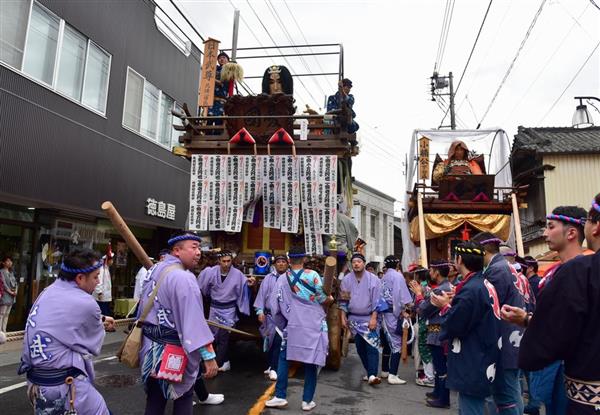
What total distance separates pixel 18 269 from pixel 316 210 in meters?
8.00

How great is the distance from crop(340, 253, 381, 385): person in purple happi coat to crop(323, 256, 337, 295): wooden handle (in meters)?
1.40

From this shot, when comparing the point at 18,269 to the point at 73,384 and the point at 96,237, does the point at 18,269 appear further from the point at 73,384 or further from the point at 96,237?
the point at 73,384

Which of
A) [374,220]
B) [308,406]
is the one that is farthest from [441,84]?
[308,406]

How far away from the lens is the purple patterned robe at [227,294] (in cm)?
637

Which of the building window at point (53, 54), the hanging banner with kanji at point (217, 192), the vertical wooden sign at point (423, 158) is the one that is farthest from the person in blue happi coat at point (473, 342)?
the building window at point (53, 54)

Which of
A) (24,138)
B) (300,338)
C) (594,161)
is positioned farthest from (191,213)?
(594,161)

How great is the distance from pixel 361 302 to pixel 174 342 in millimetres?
3672

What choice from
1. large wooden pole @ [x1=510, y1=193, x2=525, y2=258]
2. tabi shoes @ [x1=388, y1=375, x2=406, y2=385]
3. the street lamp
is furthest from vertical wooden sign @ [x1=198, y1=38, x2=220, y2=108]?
the street lamp

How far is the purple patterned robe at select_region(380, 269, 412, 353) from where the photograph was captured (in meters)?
6.55

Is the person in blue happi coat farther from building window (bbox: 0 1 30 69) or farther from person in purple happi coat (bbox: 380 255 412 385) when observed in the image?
building window (bbox: 0 1 30 69)

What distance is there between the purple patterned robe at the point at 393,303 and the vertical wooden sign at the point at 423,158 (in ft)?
15.7

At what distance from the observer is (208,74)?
32.5ft

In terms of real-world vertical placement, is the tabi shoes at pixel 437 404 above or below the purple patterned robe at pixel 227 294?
below

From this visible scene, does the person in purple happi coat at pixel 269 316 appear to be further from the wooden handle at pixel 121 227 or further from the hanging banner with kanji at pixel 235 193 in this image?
the wooden handle at pixel 121 227
